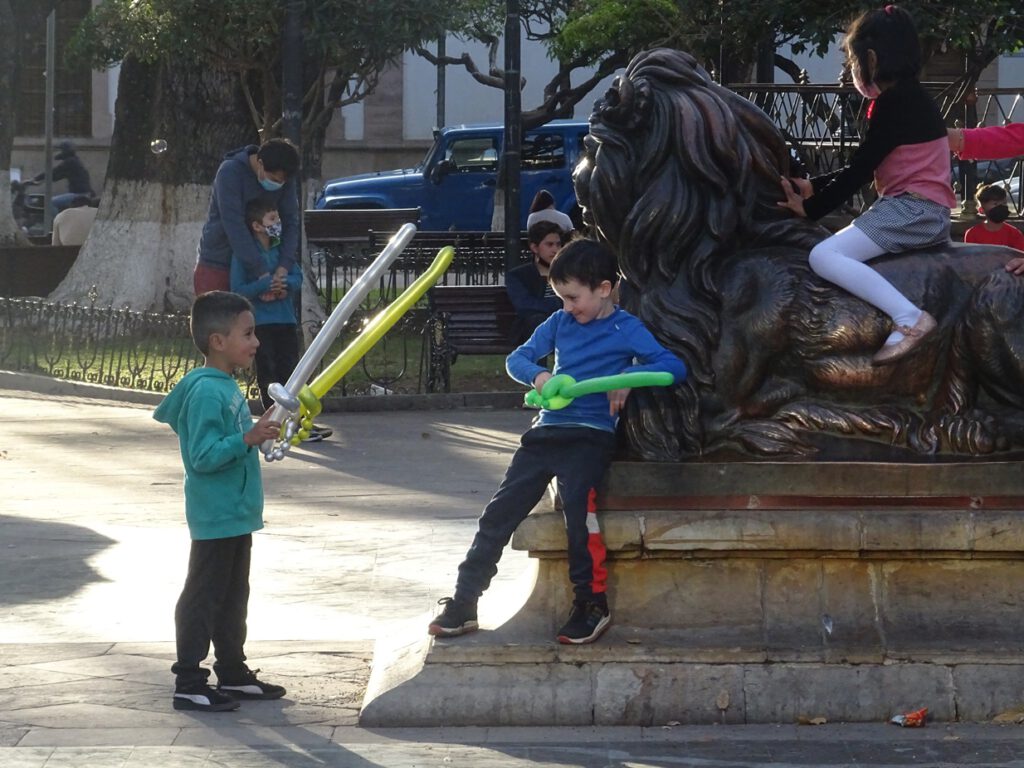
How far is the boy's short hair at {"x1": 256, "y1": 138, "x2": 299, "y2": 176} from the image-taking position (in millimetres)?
9805

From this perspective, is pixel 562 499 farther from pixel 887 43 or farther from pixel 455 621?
pixel 887 43

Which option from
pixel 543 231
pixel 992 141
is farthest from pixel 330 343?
pixel 543 231

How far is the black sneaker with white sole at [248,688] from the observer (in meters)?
5.42

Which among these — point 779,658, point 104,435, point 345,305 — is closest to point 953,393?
point 779,658

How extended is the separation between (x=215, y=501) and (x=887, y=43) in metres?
2.42

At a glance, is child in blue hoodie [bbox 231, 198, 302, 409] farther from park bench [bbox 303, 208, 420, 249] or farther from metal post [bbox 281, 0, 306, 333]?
park bench [bbox 303, 208, 420, 249]

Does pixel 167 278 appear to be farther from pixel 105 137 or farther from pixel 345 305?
pixel 105 137

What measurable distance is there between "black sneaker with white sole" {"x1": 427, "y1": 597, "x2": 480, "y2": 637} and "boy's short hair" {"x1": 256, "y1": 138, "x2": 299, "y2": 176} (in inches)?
199

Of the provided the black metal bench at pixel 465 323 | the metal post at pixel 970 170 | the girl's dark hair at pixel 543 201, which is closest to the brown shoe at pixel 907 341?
the girl's dark hair at pixel 543 201

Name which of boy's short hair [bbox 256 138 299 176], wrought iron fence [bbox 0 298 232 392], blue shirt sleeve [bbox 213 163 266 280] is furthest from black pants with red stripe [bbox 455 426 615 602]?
wrought iron fence [bbox 0 298 232 392]

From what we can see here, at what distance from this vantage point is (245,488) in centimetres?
538

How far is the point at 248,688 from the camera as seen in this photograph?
17.8 ft

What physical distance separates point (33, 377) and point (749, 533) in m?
10.4

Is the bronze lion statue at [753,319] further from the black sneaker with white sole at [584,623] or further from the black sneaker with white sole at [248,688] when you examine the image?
the black sneaker with white sole at [248,688]
